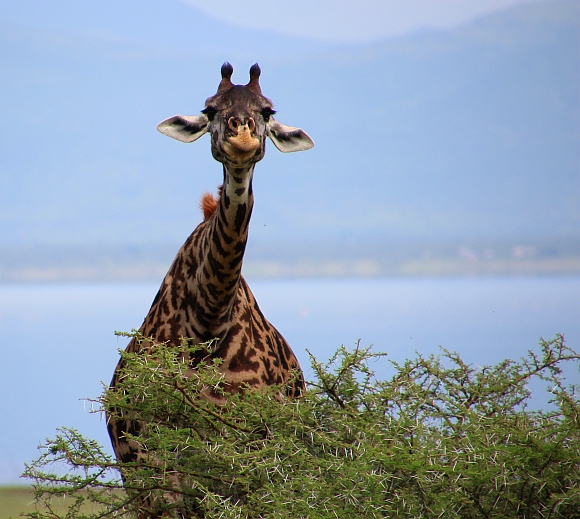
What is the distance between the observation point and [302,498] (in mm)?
2105

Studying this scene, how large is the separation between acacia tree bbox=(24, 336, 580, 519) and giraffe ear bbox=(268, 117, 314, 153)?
4.89 ft

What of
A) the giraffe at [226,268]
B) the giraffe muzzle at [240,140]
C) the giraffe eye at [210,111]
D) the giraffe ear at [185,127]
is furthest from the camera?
the giraffe ear at [185,127]

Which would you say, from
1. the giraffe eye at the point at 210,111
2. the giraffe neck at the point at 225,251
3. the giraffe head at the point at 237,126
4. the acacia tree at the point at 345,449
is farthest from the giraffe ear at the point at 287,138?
the acacia tree at the point at 345,449

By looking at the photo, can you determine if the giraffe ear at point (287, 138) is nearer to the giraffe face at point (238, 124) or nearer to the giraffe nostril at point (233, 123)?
the giraffe face at point (238, 124)

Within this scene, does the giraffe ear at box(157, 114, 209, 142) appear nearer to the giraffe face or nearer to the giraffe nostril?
the giraffe face

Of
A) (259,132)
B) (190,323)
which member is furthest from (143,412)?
(259,132)

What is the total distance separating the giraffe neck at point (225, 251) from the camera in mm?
3484

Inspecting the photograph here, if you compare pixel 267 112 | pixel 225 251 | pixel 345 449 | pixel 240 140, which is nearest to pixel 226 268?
pixel 225 251

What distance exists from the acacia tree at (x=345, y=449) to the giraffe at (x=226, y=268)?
2.59 ft

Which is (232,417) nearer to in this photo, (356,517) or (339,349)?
(339,349)

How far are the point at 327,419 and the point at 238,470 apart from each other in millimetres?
294

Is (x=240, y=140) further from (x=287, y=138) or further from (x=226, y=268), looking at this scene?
(x=287, y=138)

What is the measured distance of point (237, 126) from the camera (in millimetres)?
3354

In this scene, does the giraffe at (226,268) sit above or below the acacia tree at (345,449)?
above
